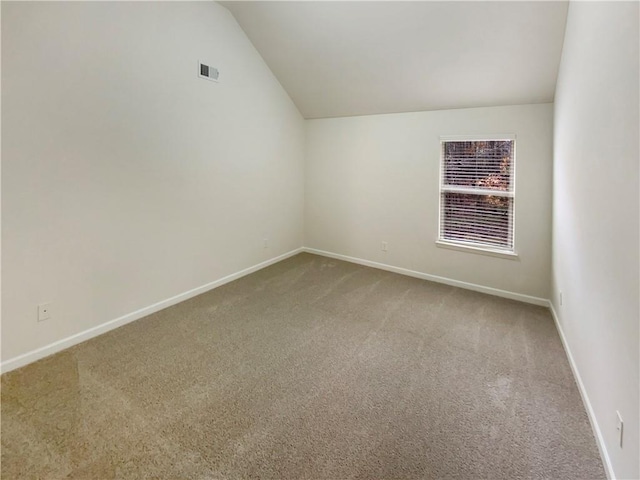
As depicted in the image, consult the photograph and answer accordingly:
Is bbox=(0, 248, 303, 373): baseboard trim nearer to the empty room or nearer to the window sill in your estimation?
the empty room

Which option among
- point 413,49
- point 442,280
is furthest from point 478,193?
point 413,49

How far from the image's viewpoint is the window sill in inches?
134

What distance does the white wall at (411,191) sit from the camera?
322 cm

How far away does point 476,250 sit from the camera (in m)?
3.62

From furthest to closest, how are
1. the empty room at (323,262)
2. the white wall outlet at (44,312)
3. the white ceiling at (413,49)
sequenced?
the white ceiling at (413,49) < the white wall outlet at (44,312) < the empty room at (323,262)

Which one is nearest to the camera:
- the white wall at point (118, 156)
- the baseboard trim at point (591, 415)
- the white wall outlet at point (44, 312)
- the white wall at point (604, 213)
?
the white wall at point (604, 213)

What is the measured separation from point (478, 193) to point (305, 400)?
9.63 ft

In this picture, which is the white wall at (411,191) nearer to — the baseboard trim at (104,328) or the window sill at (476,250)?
the window sill at (476,250)

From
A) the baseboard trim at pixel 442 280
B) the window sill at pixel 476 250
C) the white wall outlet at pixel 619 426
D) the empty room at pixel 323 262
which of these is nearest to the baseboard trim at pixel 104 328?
the empty room at pixel 323 262

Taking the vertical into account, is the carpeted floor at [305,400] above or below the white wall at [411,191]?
below

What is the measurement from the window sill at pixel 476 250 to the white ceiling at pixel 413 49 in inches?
60.2

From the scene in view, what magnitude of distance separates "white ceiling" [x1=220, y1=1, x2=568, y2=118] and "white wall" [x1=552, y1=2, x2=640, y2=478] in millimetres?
350

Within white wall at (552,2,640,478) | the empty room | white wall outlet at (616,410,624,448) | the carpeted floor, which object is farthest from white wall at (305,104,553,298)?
white wall outlet at (616,410,624,448)

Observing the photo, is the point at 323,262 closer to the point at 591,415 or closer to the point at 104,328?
the point at 104,328
